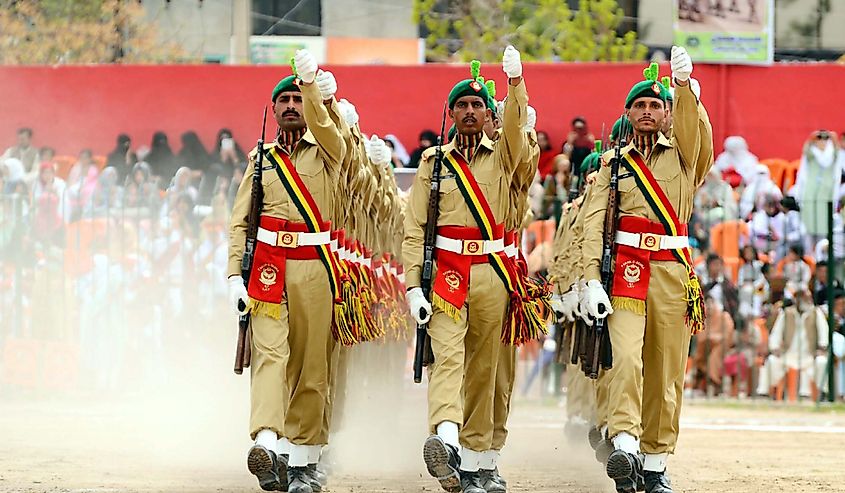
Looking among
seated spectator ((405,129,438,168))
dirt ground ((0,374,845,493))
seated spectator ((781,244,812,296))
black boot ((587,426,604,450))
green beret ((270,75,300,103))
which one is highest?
seated spectator ((405,129,438,168))

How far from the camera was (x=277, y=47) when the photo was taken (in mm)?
30766

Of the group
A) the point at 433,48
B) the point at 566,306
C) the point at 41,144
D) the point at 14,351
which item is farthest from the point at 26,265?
the point at 433,48

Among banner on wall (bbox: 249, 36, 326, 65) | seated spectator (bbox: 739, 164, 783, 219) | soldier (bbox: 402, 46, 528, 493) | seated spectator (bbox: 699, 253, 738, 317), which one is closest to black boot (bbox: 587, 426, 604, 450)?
soldier (bbox: 402, 46, 528, 493)

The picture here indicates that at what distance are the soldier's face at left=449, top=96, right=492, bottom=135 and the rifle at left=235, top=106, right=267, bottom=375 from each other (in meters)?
1.19

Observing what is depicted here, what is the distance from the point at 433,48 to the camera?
32375mm

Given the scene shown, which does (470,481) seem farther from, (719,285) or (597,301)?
(719,285)

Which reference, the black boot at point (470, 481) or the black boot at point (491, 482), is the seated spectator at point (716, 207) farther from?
the black boot at point (470, 481)

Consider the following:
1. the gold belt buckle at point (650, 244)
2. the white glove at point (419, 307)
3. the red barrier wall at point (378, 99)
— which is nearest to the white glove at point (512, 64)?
the gold belt buckle at point (650, 244)

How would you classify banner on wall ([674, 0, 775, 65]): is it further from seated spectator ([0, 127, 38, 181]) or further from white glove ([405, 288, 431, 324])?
white glove ([405, 288, 431, 324])

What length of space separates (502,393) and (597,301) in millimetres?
915

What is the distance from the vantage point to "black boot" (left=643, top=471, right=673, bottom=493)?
10.5m

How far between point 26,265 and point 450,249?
8834mm

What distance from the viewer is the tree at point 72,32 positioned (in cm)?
2641

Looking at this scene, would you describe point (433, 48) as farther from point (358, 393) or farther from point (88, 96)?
point (358, 393)
